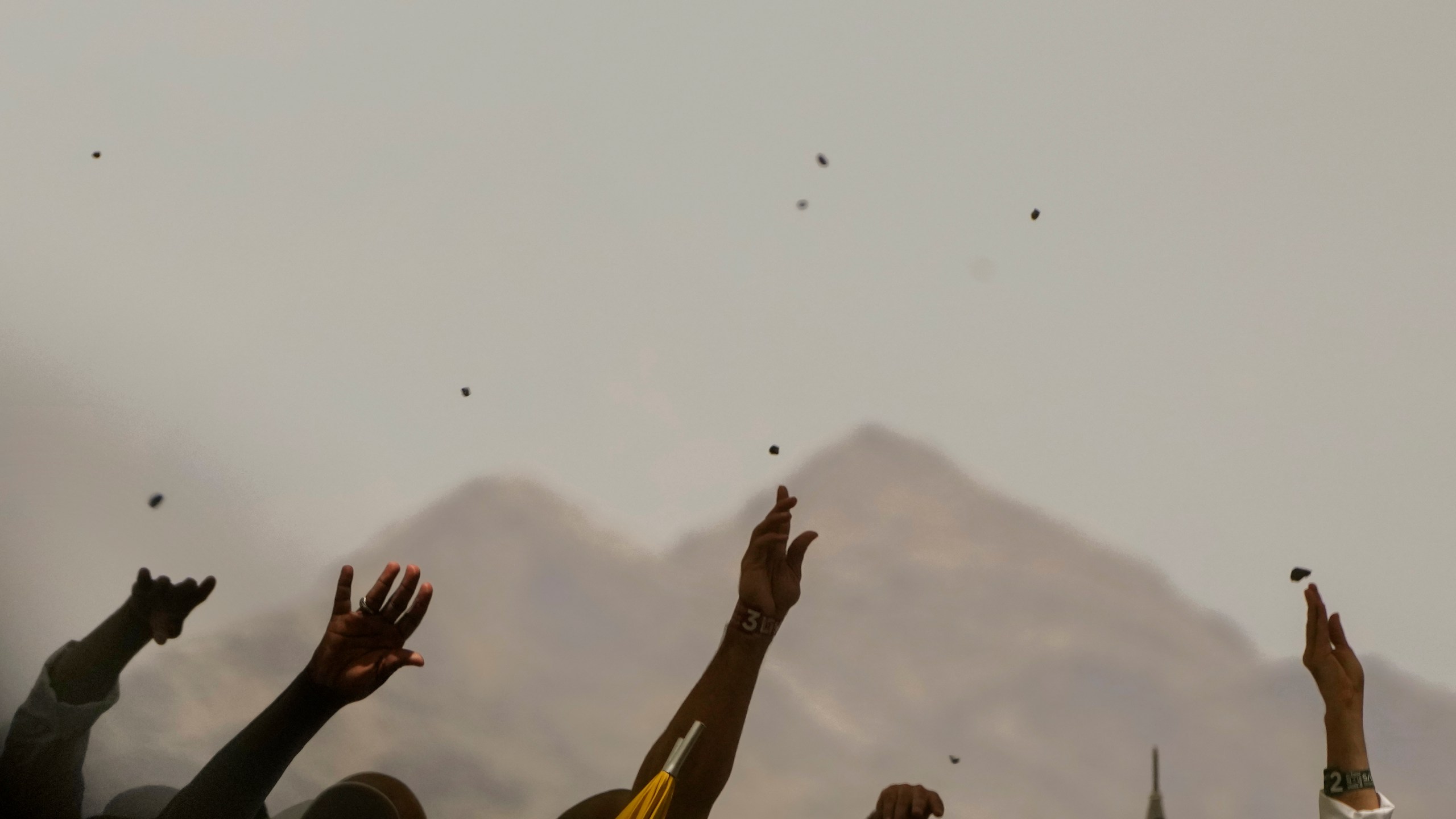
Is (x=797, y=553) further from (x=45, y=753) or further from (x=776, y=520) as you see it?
(x=45, y=753)

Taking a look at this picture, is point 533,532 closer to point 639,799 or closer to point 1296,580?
point 639,799

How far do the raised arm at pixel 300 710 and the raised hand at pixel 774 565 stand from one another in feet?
1.92

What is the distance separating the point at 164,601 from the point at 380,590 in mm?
662

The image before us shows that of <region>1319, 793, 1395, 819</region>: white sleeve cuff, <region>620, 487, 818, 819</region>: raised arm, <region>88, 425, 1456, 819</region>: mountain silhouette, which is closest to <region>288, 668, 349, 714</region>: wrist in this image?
<region>88, 425, 1456, 819</region>: mountain silhouette

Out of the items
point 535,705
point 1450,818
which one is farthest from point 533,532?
point 1450,818

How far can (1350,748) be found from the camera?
1.38 meters

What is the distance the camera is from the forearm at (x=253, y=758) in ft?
4.35

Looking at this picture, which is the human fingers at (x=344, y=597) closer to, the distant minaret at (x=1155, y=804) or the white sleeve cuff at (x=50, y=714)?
the white sleeve cuff at (x=50, y=714)

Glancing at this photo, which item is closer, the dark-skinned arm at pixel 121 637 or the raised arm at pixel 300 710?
the raised arm at pixel 300 710

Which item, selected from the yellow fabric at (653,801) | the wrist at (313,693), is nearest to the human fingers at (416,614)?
the wrist at (313,693)

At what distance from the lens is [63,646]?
66.6 inches

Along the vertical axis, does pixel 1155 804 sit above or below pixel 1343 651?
below

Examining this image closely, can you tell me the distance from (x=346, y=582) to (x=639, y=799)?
1.93 feet

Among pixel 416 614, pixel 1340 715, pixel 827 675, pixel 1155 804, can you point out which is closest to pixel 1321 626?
pixel 1340 715
